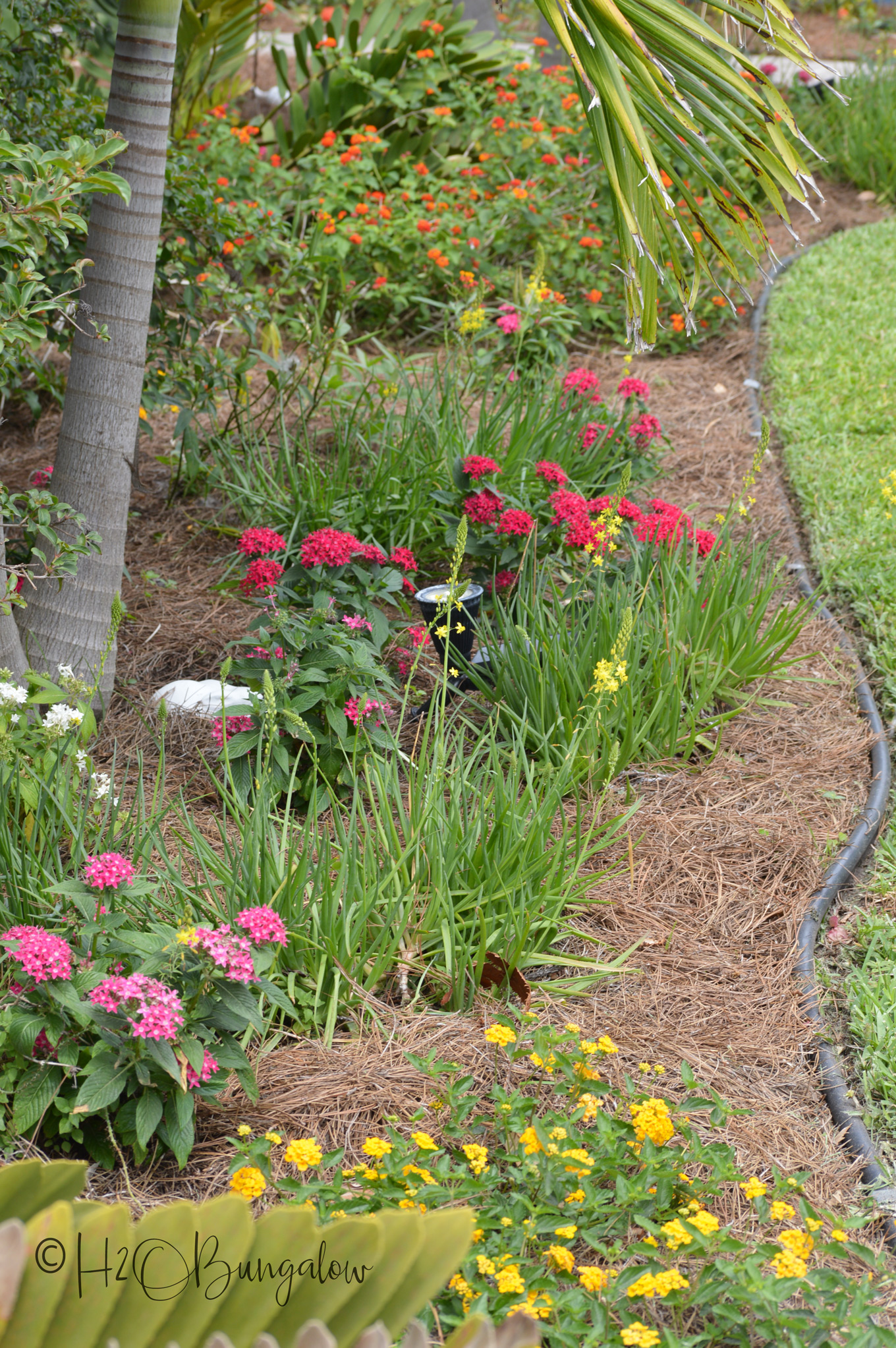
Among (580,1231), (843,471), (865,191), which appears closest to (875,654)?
(843,471)

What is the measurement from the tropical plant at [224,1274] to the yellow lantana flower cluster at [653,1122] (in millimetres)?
925

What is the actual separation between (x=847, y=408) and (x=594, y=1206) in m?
4.05

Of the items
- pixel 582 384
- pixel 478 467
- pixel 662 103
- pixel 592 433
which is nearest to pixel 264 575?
pixel 478 467

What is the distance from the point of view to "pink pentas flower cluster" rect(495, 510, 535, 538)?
2.97 m

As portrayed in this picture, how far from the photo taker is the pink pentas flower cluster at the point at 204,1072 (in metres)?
1.61

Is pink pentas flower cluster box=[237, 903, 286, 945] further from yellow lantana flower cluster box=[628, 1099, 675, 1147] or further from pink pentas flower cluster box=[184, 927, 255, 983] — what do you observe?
yellow lantana flower cluster box=[628, 1099, 675, 1147]

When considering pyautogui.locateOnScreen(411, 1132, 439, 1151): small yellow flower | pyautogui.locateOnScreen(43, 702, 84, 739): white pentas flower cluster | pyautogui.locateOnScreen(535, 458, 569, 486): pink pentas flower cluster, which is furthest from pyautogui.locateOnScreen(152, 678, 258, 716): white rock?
pyautogui.locateOnScreen(411, 1132, 439, 1151): small yellow flower

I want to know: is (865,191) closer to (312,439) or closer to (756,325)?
(756,325)

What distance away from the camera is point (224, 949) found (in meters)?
1.58

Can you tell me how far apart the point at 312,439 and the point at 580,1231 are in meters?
2.98

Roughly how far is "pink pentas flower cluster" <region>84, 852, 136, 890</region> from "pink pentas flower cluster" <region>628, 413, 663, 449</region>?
2.61m

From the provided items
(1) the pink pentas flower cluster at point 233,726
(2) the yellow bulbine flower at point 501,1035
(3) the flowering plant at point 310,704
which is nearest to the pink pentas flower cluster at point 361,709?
(3) the flowering plant at point 310,704

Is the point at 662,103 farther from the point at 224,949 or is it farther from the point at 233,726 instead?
the point at 224,949

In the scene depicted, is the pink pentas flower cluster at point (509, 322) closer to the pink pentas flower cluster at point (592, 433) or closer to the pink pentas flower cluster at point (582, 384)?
the pink pentas flower cluster at point (582, 384)
